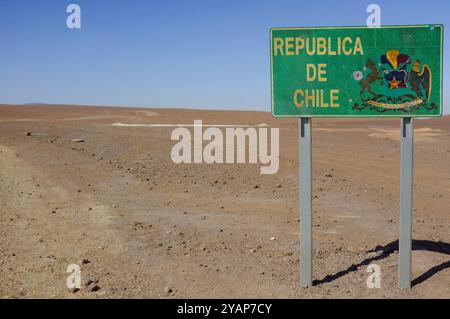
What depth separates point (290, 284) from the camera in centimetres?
549

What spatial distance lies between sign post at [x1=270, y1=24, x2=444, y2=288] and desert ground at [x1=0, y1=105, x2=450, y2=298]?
5.06 feet

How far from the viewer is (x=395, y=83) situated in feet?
16.6

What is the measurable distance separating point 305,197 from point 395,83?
1386 mm

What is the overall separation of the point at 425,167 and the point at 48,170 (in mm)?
9846

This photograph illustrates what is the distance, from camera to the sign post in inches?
196

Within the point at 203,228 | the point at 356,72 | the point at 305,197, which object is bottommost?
the point at 203,228

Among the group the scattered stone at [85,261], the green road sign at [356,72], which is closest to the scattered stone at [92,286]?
the scattered stone at [85,261]

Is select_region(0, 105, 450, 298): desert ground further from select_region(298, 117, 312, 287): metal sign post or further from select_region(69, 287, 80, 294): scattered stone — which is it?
select_region(298, 117, 312, 287): metal sign post

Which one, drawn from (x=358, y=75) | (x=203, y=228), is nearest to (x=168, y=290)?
(x=203, y=228)

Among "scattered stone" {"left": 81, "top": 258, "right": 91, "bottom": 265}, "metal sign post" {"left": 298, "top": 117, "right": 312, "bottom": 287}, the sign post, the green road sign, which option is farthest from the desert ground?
the green road sign

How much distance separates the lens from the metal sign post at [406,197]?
16.6 feet

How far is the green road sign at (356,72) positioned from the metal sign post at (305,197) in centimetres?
20

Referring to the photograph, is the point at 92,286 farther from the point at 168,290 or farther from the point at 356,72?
the point at 356,72
